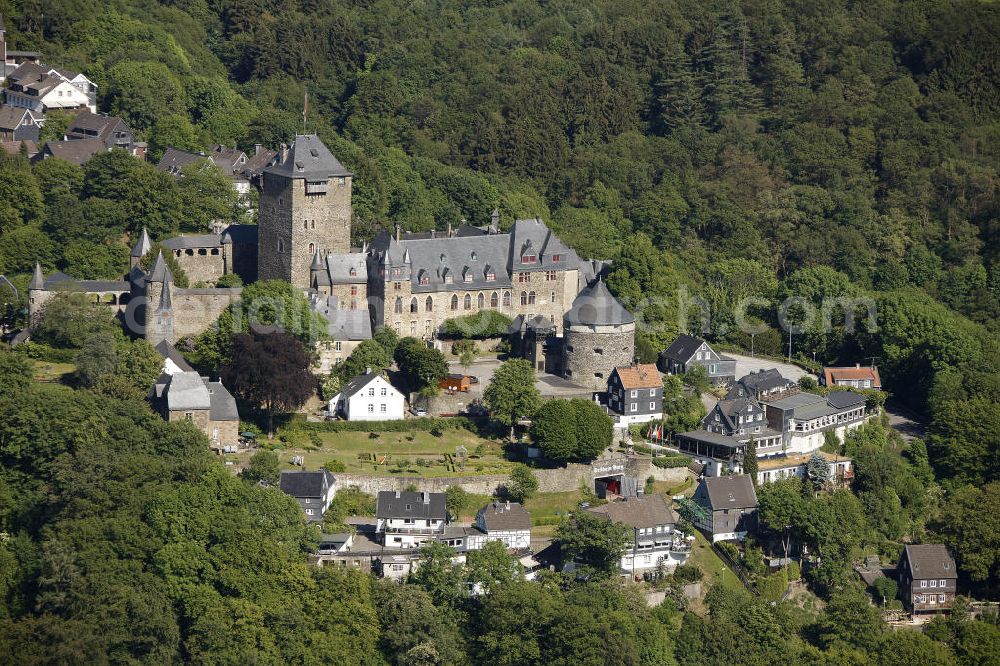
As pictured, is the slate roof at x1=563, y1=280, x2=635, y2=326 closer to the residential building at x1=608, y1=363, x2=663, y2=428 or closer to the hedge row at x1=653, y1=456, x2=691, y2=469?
the residential building at x1=608, y1=363, x2=663, y2=428

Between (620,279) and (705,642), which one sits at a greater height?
(620,279)

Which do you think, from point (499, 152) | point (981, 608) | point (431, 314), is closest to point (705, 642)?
point (981, 608)

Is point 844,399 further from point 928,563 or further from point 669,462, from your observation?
point 928,563

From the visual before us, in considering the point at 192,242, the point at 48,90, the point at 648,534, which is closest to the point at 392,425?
the point at 648,534

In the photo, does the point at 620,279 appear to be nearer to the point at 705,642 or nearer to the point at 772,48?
the point at 705,642

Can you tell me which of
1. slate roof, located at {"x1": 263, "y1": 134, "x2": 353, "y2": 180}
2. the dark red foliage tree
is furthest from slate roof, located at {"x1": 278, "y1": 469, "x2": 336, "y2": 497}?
slate roof, located at {"x1": 263, "y1": 134, "x2": 353, "y2": 180}

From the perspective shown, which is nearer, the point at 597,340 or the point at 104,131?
the point at 597,340
